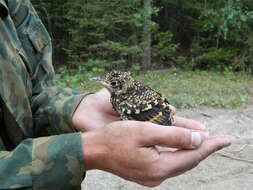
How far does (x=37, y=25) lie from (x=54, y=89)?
557 millimetres

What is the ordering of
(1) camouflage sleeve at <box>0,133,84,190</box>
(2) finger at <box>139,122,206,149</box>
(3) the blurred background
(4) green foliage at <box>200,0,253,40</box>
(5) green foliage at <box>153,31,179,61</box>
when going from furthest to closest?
(5) green foliage at <box>153,31,179,61</box> → (4) green foliage at <box>200,0,253,40</box> → (3) the blurred background → (2) finger at <box>139,122,206,149</box> → (1) camouflage sleeve at <box>0,133,84,190</box>

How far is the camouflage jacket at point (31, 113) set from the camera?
1.85m

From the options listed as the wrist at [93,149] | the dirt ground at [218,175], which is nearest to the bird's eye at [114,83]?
the wrist at [93,149]

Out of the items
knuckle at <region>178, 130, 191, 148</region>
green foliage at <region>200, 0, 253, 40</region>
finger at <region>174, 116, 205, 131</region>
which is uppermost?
knuckle at <region>178, 130, 191, 148</region>

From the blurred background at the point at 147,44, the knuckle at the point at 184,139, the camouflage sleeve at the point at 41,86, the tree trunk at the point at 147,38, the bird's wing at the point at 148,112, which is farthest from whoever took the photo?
the tree trunk at the point at 147,38

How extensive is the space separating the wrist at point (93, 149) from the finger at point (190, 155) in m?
0.41

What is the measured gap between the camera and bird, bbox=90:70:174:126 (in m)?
2.86

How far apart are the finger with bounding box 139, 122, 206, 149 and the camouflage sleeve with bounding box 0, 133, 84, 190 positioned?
38 cm

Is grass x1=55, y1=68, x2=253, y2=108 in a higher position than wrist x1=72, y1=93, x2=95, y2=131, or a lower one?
lower

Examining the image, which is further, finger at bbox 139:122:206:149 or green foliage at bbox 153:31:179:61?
green foliage at bbox 153:31:179:61

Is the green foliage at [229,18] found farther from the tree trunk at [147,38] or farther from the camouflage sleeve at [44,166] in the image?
the camouflage sleeve at [44,166]

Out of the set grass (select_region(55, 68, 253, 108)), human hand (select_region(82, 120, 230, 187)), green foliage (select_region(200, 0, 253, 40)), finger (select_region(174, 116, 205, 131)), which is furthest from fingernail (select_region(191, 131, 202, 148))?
green foliage (select_region(200, 0, 253, 40))

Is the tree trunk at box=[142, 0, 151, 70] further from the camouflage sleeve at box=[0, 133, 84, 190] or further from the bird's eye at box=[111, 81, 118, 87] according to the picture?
the camouflage sleeve at box=[0, 133, 84, 190]

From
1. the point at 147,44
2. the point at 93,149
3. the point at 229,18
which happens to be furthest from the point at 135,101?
the point at 147,44
